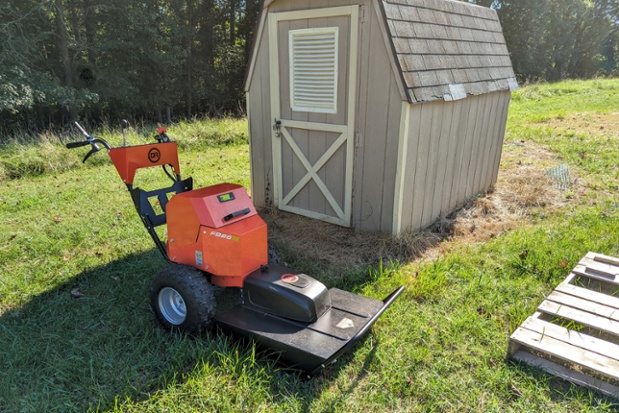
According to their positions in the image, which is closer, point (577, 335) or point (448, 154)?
point (577, 335)

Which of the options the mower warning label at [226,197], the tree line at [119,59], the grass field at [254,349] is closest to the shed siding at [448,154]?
the grass field at [254,349]

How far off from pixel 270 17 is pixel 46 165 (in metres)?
5.19

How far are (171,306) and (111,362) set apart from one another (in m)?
0.55

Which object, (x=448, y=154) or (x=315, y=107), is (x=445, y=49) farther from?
(x=315, y=107)

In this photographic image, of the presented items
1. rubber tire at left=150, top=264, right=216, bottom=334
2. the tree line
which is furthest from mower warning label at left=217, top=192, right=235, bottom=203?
the tree line

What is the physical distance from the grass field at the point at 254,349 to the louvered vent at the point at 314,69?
170cm

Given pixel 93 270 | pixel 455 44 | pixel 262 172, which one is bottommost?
pixel 93 270

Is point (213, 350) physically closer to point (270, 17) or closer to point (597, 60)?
point (270, 17)

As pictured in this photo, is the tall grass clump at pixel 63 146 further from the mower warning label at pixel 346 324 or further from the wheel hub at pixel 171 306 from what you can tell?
the mower warning label at pixel 346 324

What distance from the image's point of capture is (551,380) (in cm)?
266

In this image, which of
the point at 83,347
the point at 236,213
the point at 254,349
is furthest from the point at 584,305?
the point at 83,347

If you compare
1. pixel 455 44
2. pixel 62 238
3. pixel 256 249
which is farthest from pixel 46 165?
pixel 455 44

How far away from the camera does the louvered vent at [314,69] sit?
4.48m

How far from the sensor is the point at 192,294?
289cm
